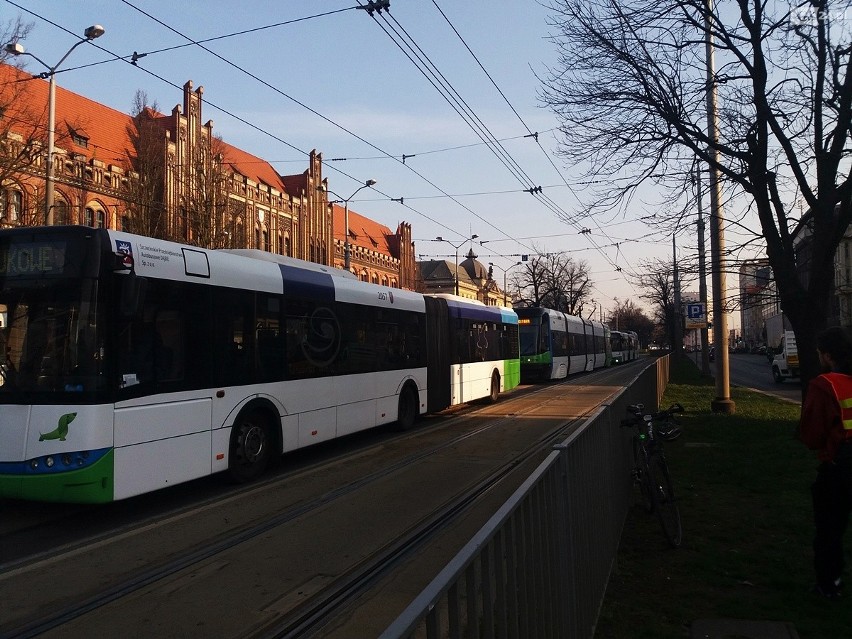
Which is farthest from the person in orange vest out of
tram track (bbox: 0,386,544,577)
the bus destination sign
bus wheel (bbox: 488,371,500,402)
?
bus wheel (bbox: 488,371,500,402)

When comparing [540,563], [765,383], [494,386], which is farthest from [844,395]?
[765,383]

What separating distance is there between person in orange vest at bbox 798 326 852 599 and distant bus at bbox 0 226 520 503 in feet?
20.1

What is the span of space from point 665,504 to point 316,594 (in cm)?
311

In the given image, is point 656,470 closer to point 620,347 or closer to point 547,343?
point 547,343

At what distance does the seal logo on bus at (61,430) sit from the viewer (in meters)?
6.61

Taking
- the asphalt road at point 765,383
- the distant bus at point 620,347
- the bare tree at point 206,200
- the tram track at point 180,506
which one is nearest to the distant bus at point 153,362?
the tram track at point 180,506

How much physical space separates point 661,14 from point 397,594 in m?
10.2

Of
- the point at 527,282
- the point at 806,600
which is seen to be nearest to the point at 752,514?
the point at 806,600

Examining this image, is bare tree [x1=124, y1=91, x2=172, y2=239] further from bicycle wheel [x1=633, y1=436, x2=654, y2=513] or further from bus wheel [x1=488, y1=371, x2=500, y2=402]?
bicycle wheel [x1=633, y1=436, x2=654, y2=513]

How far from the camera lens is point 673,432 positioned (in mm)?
6660

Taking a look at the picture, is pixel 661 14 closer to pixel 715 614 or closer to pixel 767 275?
pixel 767 275

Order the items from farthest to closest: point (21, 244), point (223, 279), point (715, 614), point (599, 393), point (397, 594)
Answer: point (599, 393) → point (223, 279) → point (21, 244) → point (397, 594) → point (715, 614)

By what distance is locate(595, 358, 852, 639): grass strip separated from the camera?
443 cm

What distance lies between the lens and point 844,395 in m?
4.54
